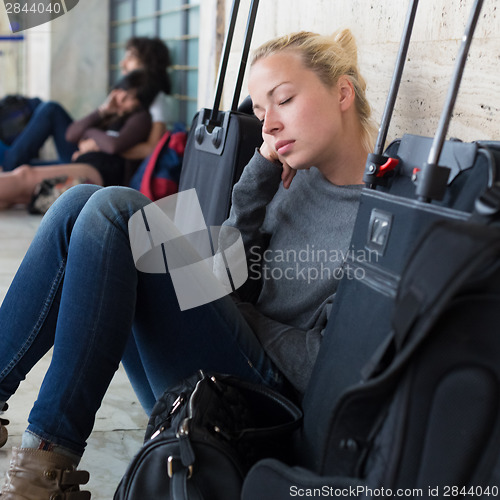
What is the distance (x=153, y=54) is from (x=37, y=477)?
172 inches

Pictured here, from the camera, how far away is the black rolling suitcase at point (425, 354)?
0.80m

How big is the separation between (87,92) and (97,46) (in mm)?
456

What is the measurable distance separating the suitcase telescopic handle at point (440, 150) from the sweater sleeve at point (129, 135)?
412 cm

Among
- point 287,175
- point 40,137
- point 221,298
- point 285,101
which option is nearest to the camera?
point 221,298

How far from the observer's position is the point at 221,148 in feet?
6.02

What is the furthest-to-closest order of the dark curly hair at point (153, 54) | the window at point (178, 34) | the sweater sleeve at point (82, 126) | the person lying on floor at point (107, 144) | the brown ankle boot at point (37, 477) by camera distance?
the sweater sleeve at point (82, 126) < the dark curly hair at point (153, 54) < the window at point (178, 34) < the person lying on floor at point (107, 144) < the brown ankle boot at point (37, 477)

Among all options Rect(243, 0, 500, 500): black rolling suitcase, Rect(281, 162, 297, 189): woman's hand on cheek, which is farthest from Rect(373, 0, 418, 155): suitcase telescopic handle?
Rect(281, 162, 297, 189): woman's hand on cheek

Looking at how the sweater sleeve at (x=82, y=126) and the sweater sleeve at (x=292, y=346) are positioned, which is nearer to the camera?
the sweater sleeve at (x=292, y=346)

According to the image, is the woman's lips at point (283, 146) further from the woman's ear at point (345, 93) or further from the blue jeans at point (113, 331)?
the blue jeans at point (113, 331)

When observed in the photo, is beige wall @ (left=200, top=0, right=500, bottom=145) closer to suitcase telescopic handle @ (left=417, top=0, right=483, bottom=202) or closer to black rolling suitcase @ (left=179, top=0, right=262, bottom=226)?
black rolling suitcase @ (left=179, top=0, right=262, bottom=226)

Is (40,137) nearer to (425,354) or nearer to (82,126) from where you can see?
(82,126)

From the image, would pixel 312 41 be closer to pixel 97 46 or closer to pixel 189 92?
pixel 189 92

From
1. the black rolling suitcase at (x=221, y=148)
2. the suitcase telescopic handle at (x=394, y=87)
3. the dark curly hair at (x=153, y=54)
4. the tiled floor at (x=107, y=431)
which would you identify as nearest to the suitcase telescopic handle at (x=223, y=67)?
the black rolling suitcase at (x=221, y=148)

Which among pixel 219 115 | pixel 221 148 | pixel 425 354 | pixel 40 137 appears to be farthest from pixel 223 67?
pixel 40 137
